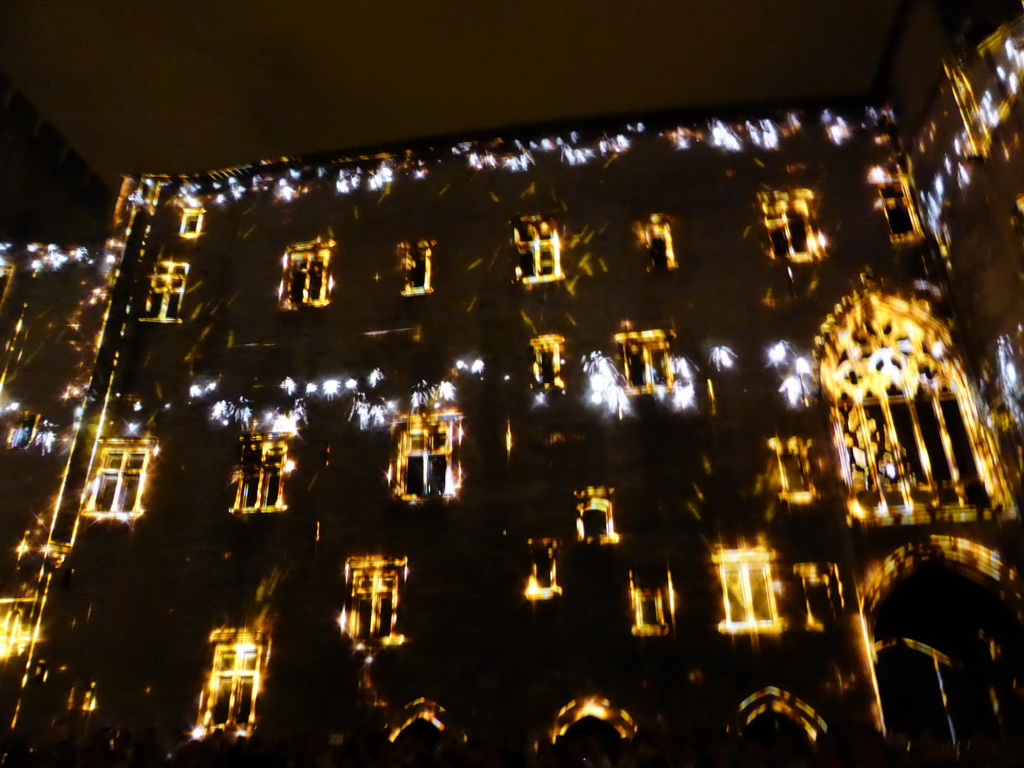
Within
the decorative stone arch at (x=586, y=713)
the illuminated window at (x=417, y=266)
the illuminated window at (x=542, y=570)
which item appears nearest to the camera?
the decorative stone arch at (x=586, y=713)

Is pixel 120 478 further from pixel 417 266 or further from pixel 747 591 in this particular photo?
pixel 747 591

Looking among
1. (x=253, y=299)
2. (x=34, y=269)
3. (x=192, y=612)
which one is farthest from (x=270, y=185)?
(x=192, y=612)

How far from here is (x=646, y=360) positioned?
57.4ft

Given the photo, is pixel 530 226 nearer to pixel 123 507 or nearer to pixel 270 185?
pixel 270 185

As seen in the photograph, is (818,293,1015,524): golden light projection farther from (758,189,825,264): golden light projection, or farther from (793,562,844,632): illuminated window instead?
(758,189,825,264): golden light projection

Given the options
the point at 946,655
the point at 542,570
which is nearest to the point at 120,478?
the point at 542,570

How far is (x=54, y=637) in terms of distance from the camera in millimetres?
16609

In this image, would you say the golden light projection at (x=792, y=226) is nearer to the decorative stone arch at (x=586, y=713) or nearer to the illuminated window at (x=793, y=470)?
the illuminated window at (x=793, y=470)

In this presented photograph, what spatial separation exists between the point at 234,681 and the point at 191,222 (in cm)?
1387

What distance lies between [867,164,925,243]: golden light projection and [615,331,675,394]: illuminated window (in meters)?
6.69

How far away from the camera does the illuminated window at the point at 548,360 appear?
1762cm

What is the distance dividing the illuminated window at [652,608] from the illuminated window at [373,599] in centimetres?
530

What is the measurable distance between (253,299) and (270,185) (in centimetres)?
420

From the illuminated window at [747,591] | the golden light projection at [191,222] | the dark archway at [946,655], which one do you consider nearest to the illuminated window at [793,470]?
the illuminated window at [747,591]
